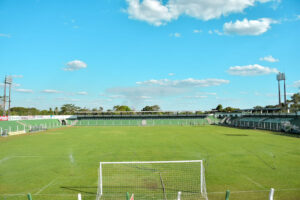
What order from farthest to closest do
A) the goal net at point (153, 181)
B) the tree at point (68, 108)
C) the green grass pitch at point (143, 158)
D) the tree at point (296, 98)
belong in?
the tree at point (68, 108) < the tree at point (296, 98) < the green grass pitch at point (143, 158) < the goal net at point (153, 181)

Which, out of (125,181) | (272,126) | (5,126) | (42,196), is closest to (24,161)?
(42,196)

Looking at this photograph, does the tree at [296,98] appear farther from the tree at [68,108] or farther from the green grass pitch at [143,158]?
the tree at [68,108]

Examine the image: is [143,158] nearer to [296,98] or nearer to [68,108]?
[296,98]

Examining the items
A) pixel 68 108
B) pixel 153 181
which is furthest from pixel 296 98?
pixel 68 108

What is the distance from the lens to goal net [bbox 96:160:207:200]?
10.4 meters

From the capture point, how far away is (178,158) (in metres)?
18.0

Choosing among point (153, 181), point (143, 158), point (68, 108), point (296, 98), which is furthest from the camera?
point (68, 108)

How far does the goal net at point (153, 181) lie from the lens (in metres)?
Result: 10.4

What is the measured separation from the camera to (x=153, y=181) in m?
12.3

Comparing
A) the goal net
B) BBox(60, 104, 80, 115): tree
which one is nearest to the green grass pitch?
the goal net

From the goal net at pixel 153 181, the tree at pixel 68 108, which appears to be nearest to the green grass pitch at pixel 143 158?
the goal net at pixel 153 181

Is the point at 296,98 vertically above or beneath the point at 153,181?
above

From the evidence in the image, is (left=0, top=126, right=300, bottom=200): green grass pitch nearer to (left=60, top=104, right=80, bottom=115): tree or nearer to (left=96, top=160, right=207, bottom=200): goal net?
(left=96, top=160, right=207, bottom=200): goal net

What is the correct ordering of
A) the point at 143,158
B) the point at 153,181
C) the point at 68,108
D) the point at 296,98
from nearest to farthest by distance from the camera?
1. the point at 153,181
2. the point at 143,158
3. the point at 296,98
4. the point at 68,108
